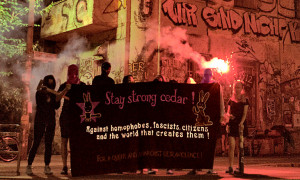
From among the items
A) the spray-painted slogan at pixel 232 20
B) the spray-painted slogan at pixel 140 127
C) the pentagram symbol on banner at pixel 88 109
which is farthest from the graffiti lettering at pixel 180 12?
the pentagram symbol on banner at pixel 88 109

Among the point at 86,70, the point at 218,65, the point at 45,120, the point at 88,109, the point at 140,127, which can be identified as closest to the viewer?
the point at 88,109

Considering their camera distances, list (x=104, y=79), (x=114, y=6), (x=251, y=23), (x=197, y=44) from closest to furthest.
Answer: (x=104, y=79) → (x=197, y=44) → (x=114, y=6) → (x=251, y=23)

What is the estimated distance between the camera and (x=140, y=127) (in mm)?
7996

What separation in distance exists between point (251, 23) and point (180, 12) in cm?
346

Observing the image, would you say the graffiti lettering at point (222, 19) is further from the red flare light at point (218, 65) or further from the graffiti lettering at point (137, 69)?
the graffiti lettering at point (137, 69)

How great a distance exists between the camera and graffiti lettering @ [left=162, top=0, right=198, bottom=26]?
15984mm

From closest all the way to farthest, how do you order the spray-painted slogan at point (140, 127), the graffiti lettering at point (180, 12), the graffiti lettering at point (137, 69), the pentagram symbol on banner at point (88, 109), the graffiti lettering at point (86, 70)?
the spray-painted slogan at point (140, 127), the pentagram symbol on banner at point (88, 109), the graffiti lettering at point (137, 69), the graffiti lettering at point (180, 12), the graffiti lettering at point (86, 70)

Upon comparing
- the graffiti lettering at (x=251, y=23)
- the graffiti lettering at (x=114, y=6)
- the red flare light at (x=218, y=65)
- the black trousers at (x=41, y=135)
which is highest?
the graffiti lettering at (x=114, y=6)

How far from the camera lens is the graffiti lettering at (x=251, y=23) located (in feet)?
56.0

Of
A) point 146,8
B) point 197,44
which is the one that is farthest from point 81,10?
point 197,44

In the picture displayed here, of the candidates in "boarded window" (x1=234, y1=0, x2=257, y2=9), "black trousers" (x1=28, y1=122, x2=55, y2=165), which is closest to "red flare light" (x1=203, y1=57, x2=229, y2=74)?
"boarded window" (x1=234, y1=0, x2=257, y2=9)

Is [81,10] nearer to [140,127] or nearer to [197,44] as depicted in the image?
[197,44]

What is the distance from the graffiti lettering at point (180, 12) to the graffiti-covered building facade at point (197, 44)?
4cm

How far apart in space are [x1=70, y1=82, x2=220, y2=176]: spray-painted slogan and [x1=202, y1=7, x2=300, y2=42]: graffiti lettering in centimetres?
906
